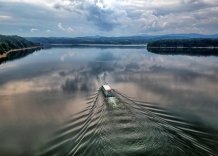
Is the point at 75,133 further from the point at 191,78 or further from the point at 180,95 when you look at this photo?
the point at 191,78

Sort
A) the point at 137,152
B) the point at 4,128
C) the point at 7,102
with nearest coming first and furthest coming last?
the point at 137,152
the point at 4,128
the point at 7,102

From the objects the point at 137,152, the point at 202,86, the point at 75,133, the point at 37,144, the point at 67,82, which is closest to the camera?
the point at 137,152

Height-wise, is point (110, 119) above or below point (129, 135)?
below

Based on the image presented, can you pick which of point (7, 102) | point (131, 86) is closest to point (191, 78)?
point (131, 86)

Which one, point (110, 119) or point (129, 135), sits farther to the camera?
point (110, 119)

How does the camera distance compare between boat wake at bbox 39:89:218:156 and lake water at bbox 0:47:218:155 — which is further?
lake water at bbox 0:47:218:155

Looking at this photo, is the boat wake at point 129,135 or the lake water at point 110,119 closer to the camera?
the boat wake at point 129,135

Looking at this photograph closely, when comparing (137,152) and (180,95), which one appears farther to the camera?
(180,95)
